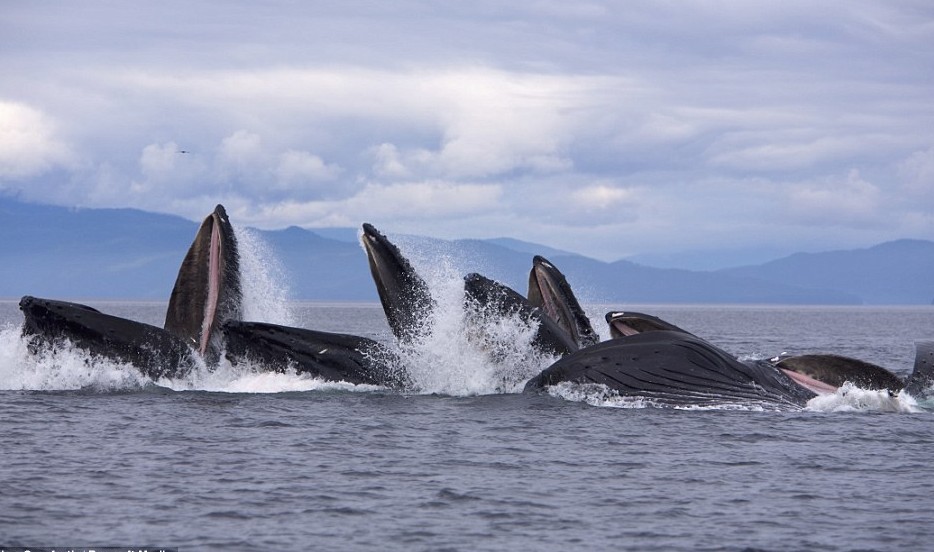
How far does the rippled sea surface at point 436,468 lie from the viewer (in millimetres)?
12062

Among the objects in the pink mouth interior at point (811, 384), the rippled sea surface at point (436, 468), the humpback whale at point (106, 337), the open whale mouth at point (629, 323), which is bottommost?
the rippled sea surface at point (436, 468)

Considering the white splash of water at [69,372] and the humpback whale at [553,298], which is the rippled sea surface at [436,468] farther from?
the humpback whale at [553,298]

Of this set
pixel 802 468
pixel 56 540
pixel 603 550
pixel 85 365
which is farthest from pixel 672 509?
pixel 85 365

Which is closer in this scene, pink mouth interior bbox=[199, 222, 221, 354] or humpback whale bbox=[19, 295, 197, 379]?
humpback whale bbox=[19, 295, 197, 379]

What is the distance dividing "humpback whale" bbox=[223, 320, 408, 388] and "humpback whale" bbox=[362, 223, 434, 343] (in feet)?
2.03

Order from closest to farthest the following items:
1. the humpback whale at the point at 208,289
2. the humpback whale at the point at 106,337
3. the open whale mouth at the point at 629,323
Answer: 1. the humpback whale at the point at 106,337
2. the open whale mouth at the point at 629,323
3. the humpback whale at the point at 208,289

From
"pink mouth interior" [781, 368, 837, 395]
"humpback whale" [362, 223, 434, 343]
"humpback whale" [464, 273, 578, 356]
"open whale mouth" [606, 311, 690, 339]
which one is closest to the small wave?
"pink mouth interior" [781, 368, 837, 395]

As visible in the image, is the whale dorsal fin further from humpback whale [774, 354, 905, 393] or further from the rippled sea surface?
the rippled sea surface

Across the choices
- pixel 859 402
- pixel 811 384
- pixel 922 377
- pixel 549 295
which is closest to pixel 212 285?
pixel 549 295

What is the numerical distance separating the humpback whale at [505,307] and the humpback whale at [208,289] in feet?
12.8

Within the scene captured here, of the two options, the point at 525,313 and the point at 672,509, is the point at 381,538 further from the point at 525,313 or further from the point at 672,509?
the point at 525,313

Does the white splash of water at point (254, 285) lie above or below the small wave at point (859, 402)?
above

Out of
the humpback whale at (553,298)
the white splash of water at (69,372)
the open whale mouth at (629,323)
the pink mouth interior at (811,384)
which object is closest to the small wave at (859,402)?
the pink mouth interior at (811,384)

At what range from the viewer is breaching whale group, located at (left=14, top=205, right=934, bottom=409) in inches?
750
